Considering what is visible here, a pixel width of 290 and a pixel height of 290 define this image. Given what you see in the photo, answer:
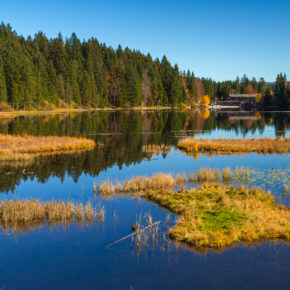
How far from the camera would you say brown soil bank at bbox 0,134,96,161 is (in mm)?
31106

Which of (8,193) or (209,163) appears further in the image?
(209,163)

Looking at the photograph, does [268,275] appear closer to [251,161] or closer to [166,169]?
[166,169]

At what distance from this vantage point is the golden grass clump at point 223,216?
42.0 feet

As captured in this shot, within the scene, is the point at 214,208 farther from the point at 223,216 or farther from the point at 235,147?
the point at 235,147

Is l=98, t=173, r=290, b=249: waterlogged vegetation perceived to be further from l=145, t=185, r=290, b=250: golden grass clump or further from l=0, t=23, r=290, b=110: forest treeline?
l=0, t=23, r=290, b=110: forest treeline

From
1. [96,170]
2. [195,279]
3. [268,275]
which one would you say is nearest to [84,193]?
[96,170]

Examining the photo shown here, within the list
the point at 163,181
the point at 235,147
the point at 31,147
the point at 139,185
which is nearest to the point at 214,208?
the point at 163,181

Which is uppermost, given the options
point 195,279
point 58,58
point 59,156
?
point 58,58

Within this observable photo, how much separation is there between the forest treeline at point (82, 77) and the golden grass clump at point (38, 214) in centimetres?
9187

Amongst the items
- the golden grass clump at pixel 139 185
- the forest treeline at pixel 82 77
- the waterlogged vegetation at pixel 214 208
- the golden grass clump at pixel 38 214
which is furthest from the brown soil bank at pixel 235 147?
the forest treeline at pixel 82 77

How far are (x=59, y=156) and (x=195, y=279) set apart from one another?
953 inches

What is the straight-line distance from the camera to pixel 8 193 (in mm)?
19859

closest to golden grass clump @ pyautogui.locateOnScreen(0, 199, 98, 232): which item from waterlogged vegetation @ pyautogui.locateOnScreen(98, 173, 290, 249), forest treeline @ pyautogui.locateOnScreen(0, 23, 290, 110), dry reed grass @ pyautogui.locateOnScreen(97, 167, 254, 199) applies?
dry reed grass @ pyautogui.locateOnScreen(97, 167, 254, 199)

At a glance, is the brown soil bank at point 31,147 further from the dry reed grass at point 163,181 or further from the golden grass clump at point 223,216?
the golden grass clump at point 223,216
